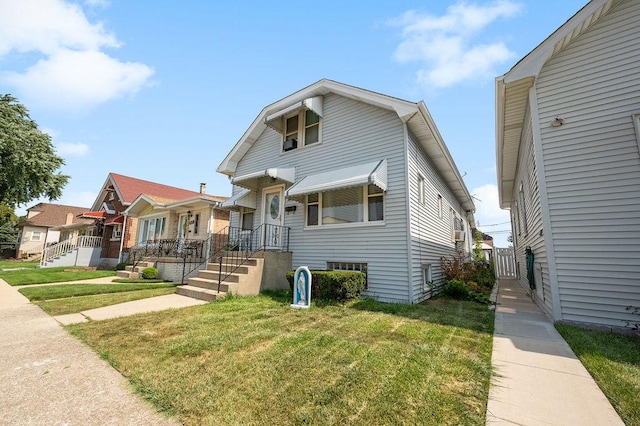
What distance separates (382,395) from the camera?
282cm

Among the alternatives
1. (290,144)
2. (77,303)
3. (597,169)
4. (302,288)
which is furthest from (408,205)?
(77,303)

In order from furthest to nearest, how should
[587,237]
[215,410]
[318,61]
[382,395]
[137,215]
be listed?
[137,215] < [318,61] < [587,237] < [382,395] < [215,410]

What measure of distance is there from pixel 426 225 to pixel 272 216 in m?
6.10

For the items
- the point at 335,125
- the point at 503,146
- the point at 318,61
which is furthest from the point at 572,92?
the point at 318,61

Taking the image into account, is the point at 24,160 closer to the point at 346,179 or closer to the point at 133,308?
the point at 133,308

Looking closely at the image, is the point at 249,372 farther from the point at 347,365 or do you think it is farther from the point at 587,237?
the point at 587,237

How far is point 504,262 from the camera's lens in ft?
61.3

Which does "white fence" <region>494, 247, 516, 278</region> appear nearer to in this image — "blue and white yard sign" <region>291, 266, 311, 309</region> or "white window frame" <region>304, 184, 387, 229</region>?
"white window frame" <region>304, 184, 387, 229</region>

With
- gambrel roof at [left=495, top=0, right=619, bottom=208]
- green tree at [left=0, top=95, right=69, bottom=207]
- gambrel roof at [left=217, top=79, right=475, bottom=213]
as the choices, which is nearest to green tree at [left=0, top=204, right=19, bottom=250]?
green tree at [left=0, top=95, right=69, bottom=207]

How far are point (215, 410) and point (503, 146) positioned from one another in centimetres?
1208

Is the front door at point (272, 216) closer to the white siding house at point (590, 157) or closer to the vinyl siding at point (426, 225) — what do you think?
the vinyl siding at point (426, 225)

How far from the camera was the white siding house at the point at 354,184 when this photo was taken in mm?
8281

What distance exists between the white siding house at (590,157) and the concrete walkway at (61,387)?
744 centimetres

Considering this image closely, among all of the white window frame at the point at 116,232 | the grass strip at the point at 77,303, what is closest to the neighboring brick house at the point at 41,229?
the white window frame at the point at 116,232
